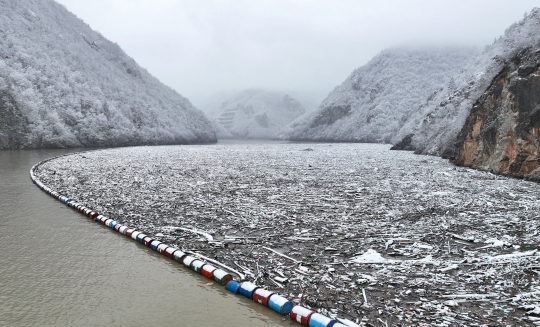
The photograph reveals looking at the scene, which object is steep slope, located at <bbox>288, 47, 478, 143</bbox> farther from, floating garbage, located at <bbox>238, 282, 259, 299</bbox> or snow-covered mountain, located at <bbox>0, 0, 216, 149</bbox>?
floating garbage, located at <bbox>238, 282, 259, 299</bbox>

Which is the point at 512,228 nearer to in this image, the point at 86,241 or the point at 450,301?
the point at 450,301

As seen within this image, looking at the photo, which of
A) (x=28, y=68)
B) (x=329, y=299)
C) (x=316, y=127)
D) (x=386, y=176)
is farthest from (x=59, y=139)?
(x=316, y=127)

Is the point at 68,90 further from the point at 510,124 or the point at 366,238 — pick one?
the point at 366,238

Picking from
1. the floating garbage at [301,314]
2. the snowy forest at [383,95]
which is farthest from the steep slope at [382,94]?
the floating garbage at [301,314]

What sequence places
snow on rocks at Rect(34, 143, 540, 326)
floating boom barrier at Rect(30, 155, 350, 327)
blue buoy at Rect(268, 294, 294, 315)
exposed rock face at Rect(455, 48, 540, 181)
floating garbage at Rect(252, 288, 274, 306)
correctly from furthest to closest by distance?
exposed rock face at Rect(455, 48, 540, 181) < floating garbage at Rect(252, 288, 274, 306) < snow on rocks at Rect(34, 143, 540, 326) < blue buoy at Rect(268, 294, 294, 315) < floating boom barrier at Rect(30, 155, 350, 327)

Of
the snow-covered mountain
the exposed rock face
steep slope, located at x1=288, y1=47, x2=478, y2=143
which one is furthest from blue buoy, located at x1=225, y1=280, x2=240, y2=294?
steep slope, located at x1=288, y1=47, x2=478, y2=143

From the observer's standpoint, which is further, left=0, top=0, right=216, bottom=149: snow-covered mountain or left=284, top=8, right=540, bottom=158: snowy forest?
left=284, top=8, right=540, bottom=158: snowy forest

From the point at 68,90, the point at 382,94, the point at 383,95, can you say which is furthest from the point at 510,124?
the point at 382,94
